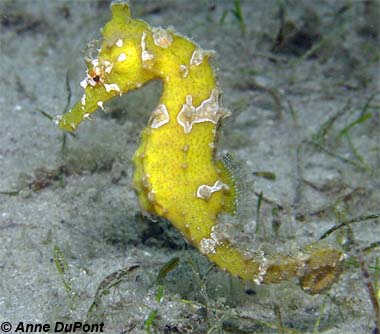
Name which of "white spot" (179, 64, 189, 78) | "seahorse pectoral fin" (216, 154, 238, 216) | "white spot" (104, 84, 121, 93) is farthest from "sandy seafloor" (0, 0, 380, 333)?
"white spot" (104, 84, 121, 93)

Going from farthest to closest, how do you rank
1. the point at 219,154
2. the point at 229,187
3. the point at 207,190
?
the point at 219,154
the point at 229,187
the point at 207,190

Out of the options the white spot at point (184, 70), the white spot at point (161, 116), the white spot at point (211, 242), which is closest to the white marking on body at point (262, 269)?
the white spot at point (211, 242)

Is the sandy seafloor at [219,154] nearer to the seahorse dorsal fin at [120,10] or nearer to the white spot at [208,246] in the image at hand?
the white spot at [208,246]

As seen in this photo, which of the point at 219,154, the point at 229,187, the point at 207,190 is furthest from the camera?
the point at 219,154

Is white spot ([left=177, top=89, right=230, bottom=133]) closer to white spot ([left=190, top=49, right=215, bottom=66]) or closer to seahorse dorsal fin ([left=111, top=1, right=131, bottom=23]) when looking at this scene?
white spot ([left=190, top=49, right=215, bottom=66])

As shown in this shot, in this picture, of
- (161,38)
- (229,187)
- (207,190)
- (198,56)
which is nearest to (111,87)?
(161,38)

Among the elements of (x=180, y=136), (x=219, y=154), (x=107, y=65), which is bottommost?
(x=180, y=136)

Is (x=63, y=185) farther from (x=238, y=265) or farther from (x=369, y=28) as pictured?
(x=369, y=28)

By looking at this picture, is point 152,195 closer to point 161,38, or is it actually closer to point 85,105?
point 85,105
